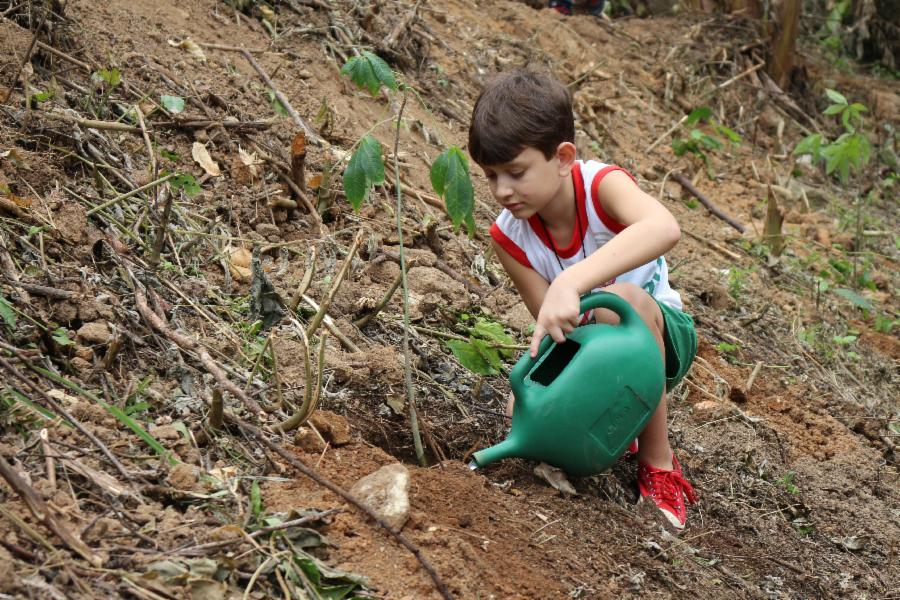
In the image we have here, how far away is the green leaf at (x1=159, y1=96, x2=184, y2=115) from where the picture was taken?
10.7 ft

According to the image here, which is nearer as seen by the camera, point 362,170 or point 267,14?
point 362,170

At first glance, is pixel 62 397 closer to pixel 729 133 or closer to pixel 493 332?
pixel 493 332

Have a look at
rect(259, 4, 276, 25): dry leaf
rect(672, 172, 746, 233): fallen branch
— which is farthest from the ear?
rect(672, 172, 746, 233): fallen branch

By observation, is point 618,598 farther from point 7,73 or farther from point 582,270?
point 7,73

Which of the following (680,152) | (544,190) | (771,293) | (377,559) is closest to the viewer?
(377,559)

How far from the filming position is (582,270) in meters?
2.16

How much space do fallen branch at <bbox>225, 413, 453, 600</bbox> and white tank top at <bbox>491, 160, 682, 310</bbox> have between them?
88cm

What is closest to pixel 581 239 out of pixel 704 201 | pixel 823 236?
pixel 704 201

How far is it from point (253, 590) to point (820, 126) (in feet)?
20.2

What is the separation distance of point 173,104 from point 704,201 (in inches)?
123

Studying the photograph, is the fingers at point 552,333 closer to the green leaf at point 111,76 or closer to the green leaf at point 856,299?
the green leaf at point 111,76

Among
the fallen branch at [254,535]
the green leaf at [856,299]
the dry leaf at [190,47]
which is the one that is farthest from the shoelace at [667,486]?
the dry leaf at [190,47]

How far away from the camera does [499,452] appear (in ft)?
7.45

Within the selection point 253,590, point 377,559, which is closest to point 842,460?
point 377,559
